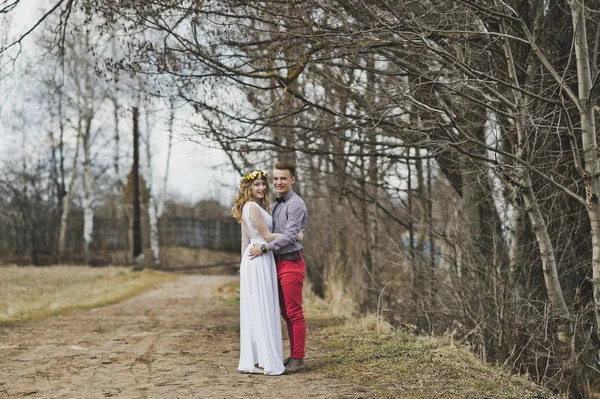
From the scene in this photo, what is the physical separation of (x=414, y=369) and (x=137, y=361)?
3.01 meters

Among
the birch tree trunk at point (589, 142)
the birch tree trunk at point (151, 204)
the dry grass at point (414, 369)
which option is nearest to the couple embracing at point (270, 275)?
the dry grass at point (414, 369)

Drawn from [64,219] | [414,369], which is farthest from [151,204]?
[414,369]

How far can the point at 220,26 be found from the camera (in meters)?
8.83

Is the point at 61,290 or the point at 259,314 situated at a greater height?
the point at 259,314

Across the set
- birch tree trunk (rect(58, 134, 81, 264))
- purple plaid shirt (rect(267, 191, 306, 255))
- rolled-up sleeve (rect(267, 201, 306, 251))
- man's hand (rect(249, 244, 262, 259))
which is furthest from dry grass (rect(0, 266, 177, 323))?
rolled-up sleeve (rect(267, 201, 306, 251))

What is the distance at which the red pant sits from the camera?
664cm

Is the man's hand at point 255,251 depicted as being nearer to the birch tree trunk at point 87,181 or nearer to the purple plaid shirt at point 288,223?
the purple plaid shirt at point 288,223

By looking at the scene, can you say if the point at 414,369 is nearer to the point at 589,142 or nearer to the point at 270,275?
the point at 270,275

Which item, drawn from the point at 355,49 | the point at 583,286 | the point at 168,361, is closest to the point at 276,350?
the point at 168,361

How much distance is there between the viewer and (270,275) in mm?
6672

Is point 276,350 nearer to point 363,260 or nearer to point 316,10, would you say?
Answer: point 316,10

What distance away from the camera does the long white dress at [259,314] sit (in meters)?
6.51

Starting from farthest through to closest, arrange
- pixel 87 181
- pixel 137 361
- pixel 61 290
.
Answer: pixel 87 181
pixel 61 290
pixel 137 361

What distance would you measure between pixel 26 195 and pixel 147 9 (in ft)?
112
